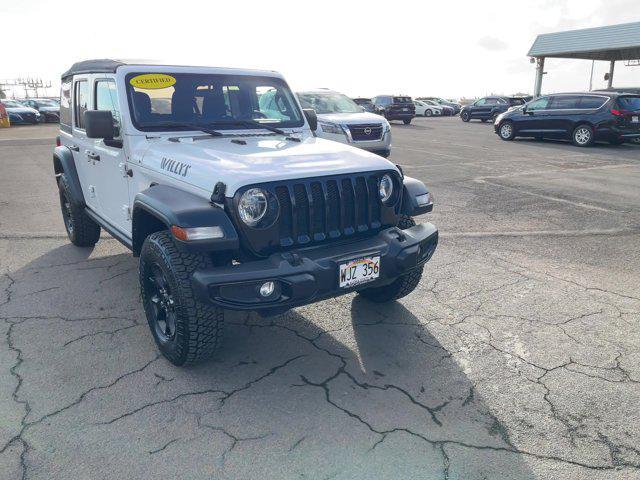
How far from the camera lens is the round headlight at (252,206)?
9.85 feet

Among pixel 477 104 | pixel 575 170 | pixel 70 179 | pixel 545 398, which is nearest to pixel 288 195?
pixel 545 398

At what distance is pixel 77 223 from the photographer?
18.3 feet

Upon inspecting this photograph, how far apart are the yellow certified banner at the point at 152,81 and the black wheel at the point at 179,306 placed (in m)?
1.47

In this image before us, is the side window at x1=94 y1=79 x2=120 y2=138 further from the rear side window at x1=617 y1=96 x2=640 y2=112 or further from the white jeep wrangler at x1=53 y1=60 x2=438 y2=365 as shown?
the rear side window at x1=617 y1=96 x2=640 y2=112

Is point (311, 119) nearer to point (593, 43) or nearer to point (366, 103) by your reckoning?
point (366, 103)

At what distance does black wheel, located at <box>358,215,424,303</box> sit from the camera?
3988 mm

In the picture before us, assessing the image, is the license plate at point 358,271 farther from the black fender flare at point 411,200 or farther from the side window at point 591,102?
the side window at point 591,102

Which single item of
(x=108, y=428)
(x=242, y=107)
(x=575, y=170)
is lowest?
(x=108, y=428)

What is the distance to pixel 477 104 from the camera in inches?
1211

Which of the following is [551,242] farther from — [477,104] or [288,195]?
[477,104]

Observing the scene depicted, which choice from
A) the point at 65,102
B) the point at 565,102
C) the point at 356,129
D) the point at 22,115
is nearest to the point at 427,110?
the point at 565,102

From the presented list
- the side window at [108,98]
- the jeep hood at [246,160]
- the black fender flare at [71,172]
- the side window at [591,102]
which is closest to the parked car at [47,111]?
the side window at [591,102]

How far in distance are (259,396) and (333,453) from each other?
2.21ft

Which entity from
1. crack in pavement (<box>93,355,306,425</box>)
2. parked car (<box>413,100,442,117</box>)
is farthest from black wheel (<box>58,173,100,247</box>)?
parked car (<box>413,100,442,117</box>)
